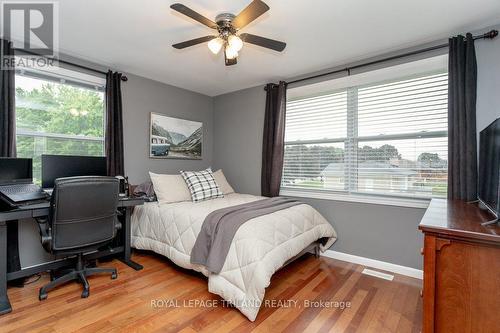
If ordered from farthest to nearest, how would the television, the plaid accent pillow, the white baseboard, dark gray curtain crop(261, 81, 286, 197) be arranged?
dark gray curtain crop(261, 81, 286, 197), the plaid accent pillow, the white baseboard, the television

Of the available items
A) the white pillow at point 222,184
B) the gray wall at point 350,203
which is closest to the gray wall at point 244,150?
the gray wall at point 350,203

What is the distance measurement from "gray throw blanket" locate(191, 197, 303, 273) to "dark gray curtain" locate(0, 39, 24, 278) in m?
1.70

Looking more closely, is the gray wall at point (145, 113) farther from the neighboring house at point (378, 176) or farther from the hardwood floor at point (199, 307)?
the neighboring house at point (378, 176)

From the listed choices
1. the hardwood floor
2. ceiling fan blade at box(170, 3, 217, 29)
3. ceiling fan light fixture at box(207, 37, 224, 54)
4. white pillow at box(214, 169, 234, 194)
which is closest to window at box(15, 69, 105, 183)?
the hardwood floor

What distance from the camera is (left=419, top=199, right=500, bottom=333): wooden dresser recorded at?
1071mm

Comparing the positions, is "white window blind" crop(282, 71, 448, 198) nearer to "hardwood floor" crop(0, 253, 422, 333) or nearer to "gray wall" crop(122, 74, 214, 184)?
"hardwood floor" crop(0, 253, 422, 333)

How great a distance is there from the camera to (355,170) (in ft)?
9.98

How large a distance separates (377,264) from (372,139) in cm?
141

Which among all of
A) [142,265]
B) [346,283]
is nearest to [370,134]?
[346,283]

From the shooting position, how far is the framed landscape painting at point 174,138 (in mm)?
3612

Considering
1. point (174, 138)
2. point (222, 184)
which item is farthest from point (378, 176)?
point (174, 138)

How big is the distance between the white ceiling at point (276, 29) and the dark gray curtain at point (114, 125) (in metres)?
0.25

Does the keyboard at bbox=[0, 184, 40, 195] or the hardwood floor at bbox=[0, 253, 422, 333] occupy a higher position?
the keyboard at bbox=[0, 184, 40, 195]

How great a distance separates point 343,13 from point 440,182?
1.88m
